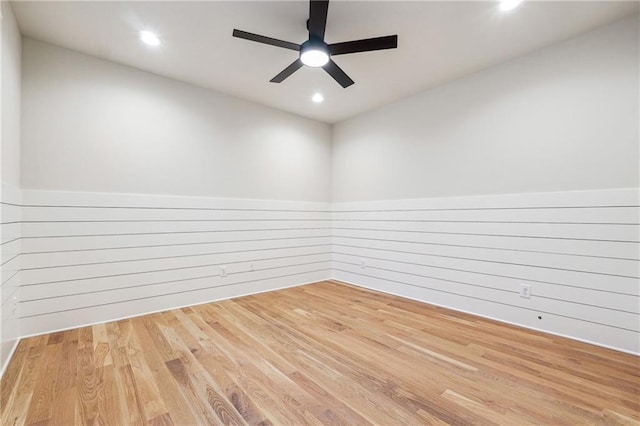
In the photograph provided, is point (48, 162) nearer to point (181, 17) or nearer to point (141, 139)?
point (141, 139)

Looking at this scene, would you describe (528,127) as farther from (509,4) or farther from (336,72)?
(336,72)

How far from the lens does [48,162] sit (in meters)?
2.74

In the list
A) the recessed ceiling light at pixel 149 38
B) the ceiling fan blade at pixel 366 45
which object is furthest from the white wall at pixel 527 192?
the recessed ceiling light at pixel 149 38

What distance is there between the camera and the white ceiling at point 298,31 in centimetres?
228

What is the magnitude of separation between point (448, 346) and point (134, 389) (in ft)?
8.15

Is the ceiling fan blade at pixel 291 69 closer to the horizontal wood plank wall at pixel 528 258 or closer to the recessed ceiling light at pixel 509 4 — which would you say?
the recessed ceiling light at pixel 509 4

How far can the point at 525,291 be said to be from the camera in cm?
289

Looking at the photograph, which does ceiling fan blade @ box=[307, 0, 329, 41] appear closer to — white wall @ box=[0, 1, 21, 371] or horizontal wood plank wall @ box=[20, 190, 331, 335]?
white wall @ box=[0, 1, 21, 371]

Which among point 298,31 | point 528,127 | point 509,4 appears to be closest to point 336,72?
point 298,31

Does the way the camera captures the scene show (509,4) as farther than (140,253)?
No

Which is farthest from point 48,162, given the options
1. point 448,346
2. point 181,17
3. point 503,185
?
point 503,185

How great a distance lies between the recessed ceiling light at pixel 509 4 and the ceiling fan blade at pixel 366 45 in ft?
3.09

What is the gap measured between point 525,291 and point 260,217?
11.3ft

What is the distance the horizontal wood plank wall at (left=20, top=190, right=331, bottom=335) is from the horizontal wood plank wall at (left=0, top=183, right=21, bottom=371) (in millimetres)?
175
